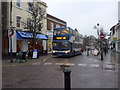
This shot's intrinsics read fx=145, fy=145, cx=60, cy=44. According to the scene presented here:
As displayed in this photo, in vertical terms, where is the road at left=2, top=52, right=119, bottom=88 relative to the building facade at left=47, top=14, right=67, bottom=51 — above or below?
below

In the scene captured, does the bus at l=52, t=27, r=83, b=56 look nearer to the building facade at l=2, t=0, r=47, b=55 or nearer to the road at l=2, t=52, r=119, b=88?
the building facade at l=2, t=0, r=47, b=55

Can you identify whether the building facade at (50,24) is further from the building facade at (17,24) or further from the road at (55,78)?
the road at (55,78)

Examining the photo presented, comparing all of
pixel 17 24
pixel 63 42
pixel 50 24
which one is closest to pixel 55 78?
pixel 63 42

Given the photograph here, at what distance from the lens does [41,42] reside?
29.1m

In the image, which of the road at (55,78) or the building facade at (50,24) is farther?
the building facade at (50,24)

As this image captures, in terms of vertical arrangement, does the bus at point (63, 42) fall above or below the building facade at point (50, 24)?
below

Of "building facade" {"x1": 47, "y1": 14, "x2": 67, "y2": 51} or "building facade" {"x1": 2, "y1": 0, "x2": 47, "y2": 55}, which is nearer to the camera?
"building facade" {"x1": 2, "y1": 0, "x2": 47, "y2": 55}

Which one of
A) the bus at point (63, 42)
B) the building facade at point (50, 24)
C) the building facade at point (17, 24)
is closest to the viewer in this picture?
the bus at point (63, 42)

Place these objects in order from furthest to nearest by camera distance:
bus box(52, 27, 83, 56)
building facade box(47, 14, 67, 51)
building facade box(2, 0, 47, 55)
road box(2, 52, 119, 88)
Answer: building facade box(47, 14, 67, 51)
building facade box(2, 0, 47, 55)
bus box(52, 27, 83, 56)
road box(2, 52, 119, 88)

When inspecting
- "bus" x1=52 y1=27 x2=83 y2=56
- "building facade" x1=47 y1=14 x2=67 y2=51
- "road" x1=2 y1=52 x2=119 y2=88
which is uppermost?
"building facade" x1=47 y1=14 x2=67 y2=51

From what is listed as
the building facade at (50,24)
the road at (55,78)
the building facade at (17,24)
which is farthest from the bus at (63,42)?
the building facade at (50,24)

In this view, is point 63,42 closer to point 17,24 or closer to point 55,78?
point 17,24

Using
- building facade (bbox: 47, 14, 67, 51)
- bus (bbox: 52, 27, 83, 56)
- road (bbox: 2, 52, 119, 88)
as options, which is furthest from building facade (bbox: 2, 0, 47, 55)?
road (bbox: 2, 52, 119, 88)

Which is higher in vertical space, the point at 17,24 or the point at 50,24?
the point at 50,24
